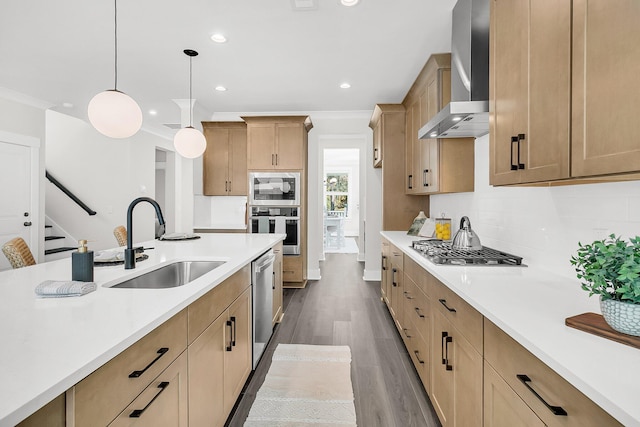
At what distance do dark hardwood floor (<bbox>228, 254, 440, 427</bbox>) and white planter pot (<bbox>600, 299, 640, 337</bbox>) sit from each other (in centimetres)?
133

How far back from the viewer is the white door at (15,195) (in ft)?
14.2

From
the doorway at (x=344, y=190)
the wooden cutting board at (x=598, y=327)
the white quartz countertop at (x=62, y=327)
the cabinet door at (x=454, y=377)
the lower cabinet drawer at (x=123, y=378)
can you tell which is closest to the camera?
the white quartz countertop at (x=62, y=327)

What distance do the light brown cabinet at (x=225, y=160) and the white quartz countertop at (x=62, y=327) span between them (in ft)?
12.1

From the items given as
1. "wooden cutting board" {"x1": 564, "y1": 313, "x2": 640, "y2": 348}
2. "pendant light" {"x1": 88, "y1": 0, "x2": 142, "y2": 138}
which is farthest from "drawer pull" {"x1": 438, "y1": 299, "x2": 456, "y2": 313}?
"pendant light" {"x1": 88, "y1": 0, "x2": 142, "y2": 138}

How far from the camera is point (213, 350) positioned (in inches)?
→ 62.1

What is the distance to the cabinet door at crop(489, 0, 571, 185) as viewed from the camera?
1.18 meters

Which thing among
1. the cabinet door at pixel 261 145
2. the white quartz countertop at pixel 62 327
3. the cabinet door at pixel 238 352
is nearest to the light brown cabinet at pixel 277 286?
the cabinet door at pixel 238 352

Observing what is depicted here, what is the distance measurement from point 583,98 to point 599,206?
2.01 feet

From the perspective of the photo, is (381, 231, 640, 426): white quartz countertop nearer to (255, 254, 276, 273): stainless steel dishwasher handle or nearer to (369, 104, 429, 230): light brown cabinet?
(255, 254, 276, 273): stainless steel dishwasher handle

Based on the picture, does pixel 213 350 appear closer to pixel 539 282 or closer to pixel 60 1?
pixel 539 282

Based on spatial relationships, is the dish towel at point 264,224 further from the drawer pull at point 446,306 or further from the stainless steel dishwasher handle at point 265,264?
the drawer pull at point 446,306

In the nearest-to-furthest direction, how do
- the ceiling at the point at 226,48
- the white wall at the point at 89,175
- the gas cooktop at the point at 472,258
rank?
the gas cooktop at the point at 472,258 < the ceiling at the point at 226,48 < the white wall at the point at 89,175

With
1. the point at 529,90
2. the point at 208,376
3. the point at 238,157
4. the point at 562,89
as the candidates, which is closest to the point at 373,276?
the point at 238,157

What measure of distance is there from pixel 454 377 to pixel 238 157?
4.52m
